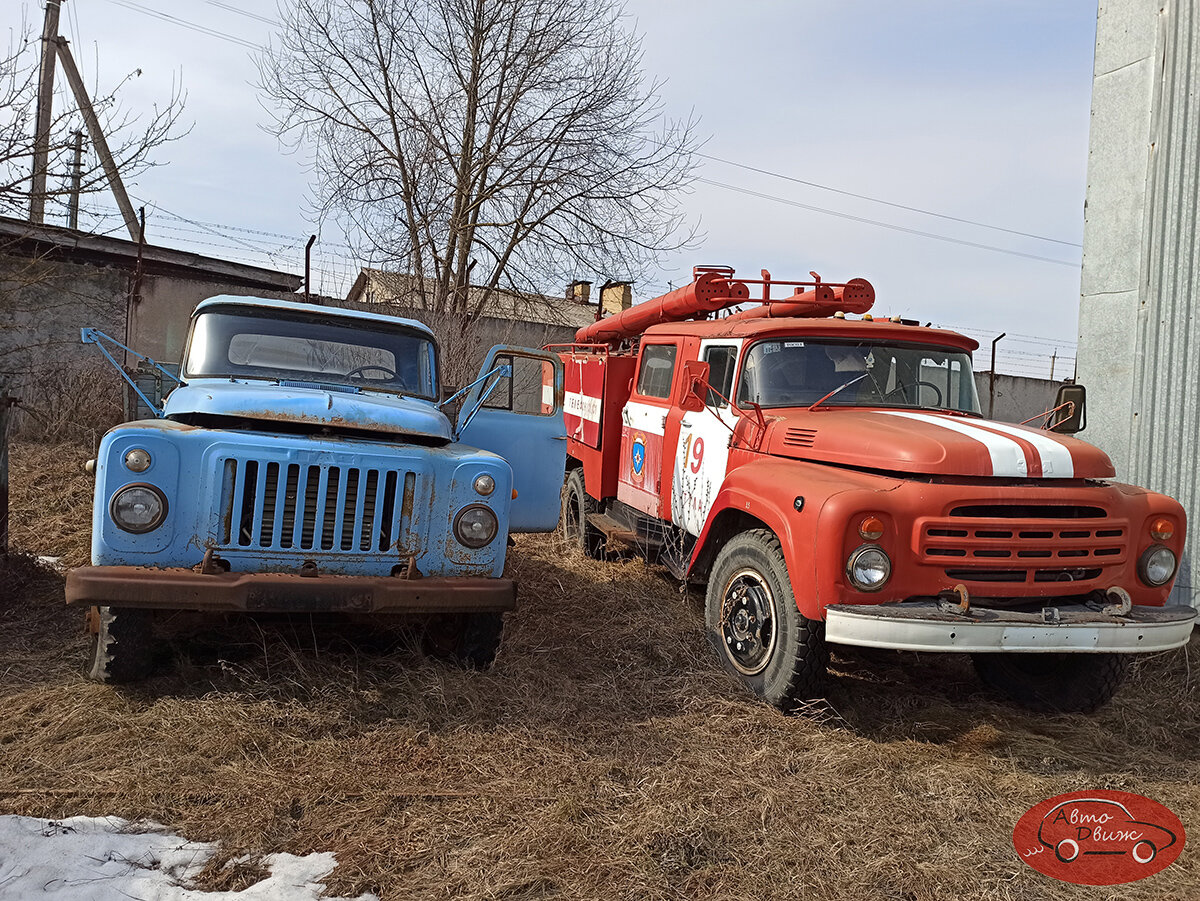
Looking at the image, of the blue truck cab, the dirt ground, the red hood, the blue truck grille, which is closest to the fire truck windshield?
the red hood

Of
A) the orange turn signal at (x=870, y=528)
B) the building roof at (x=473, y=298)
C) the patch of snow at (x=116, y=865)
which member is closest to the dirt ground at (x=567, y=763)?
the patch of snow at (x=116, y=865)

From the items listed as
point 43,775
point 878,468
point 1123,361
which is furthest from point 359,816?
point 1123,361

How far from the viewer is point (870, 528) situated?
372cm

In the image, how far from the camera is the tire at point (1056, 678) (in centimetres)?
439

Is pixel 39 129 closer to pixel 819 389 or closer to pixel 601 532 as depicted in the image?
pixel 601 532

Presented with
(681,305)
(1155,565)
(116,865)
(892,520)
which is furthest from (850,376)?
(116,865)

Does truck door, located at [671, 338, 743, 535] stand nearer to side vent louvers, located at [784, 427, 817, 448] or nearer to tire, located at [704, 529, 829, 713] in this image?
side vent louvers, located at [784, 427, 817, 448]

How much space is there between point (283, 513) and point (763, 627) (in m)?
2.36

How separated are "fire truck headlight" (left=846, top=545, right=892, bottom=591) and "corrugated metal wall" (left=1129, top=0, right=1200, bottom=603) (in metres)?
3.23

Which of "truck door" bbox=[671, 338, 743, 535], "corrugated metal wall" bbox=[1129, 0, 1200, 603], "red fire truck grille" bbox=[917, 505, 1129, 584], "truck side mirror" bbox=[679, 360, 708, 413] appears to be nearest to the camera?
"red fire truck grille" bbox=[917, 505, 1129, 584]

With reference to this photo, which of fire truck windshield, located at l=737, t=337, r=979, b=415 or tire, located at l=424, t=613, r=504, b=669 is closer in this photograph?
tire, located at l=424, t=613, r=504, b=669

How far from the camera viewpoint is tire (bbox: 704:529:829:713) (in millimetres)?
4016

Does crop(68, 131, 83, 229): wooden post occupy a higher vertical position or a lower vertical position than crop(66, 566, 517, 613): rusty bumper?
higher

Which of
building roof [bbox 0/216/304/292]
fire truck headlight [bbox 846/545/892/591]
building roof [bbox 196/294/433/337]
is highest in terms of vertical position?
building roof [bbox 0/216/304/292]
